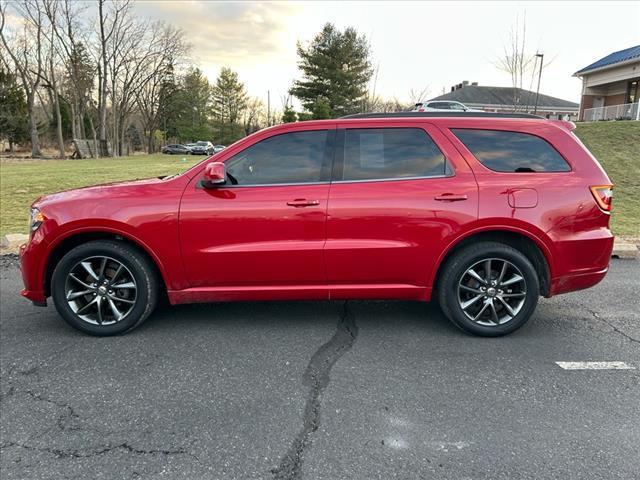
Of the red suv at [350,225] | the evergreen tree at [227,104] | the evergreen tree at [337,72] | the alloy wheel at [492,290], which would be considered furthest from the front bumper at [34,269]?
the evergreen tree at [227,104]

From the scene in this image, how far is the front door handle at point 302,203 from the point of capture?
3.54 meters

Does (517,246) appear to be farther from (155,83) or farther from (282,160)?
(155,83)

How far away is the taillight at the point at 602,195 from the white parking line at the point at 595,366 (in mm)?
1236

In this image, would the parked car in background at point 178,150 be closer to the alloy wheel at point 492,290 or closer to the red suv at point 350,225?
the red suv at point 350,225

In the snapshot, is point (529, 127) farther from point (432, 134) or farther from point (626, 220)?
point (626, 220)

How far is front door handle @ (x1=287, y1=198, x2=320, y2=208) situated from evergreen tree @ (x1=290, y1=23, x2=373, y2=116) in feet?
117

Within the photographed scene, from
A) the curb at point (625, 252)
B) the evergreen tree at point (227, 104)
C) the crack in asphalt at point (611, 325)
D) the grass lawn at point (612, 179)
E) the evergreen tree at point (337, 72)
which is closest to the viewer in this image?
the crack in asphalt at point (611, 325)

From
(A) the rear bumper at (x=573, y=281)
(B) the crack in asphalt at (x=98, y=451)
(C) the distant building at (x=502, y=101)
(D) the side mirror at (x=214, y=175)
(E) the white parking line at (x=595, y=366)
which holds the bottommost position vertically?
(B) the crack in asphalt at (x=98, y=451)

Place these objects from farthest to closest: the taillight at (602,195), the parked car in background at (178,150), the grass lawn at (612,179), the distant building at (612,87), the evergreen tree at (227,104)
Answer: the evergreen tree at (227,104) < the parked car in background at (178,150) < the distant building at (612,87) < the grass lawn at (612,179) < the taillight at (602,195)

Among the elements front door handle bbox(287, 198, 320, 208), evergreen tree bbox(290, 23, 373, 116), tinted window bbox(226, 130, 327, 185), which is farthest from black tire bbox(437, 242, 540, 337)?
evergreen tree bbox(290, 23, 373, 116)

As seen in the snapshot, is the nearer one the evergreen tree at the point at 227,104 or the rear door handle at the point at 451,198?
the rear door handle at the point at 451,198

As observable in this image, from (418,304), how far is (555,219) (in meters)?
1.56

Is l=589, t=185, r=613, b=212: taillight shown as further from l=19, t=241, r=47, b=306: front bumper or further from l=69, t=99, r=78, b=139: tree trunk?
l=69, t=99, r=78, b=139: tree trunk

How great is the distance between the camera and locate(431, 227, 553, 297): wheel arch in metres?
3.61
